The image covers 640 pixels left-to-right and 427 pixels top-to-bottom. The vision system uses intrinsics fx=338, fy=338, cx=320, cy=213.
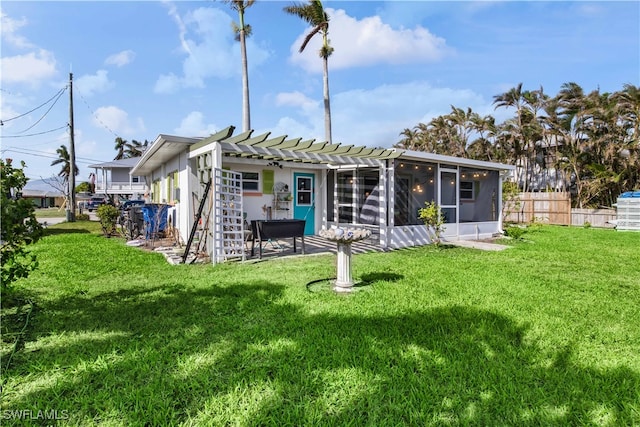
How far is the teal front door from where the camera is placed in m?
10.2

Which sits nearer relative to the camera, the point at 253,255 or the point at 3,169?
the point at 3,169

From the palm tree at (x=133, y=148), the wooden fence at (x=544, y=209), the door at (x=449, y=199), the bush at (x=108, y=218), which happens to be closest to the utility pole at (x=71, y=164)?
the bush at (x=108, y=218)

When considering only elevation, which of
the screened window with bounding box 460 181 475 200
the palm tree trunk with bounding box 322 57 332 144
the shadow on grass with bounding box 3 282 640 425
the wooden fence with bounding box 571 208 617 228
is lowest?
the shadow on grass with bounding box 3 282 640 425

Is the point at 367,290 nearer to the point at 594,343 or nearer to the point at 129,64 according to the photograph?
the point at 594,343

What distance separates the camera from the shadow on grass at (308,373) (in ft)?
6.76

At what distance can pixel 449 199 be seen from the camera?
32.9 ft

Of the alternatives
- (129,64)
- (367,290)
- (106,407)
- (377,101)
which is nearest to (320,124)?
(377,101)

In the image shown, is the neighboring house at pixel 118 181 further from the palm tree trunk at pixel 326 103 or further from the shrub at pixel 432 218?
the shrub at pixel 432 218

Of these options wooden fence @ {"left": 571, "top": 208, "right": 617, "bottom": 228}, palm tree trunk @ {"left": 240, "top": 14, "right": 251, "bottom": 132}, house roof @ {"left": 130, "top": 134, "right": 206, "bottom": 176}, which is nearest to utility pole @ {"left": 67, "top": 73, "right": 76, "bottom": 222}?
palm tree trunk @ {"left": 240, "top": 14, "right": 251, "bottom": 132}

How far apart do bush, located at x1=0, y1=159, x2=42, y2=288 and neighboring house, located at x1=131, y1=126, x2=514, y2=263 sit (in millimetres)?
3241

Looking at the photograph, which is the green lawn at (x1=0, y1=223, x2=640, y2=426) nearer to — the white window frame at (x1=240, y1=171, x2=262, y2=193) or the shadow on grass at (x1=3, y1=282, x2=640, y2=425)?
the shadow on grass at (x1=3, y1=282, x2=640, y2=425)

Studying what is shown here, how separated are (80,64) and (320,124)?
12814mm

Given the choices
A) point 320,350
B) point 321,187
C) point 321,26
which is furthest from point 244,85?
point 320,350

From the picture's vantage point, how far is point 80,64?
690 inches
